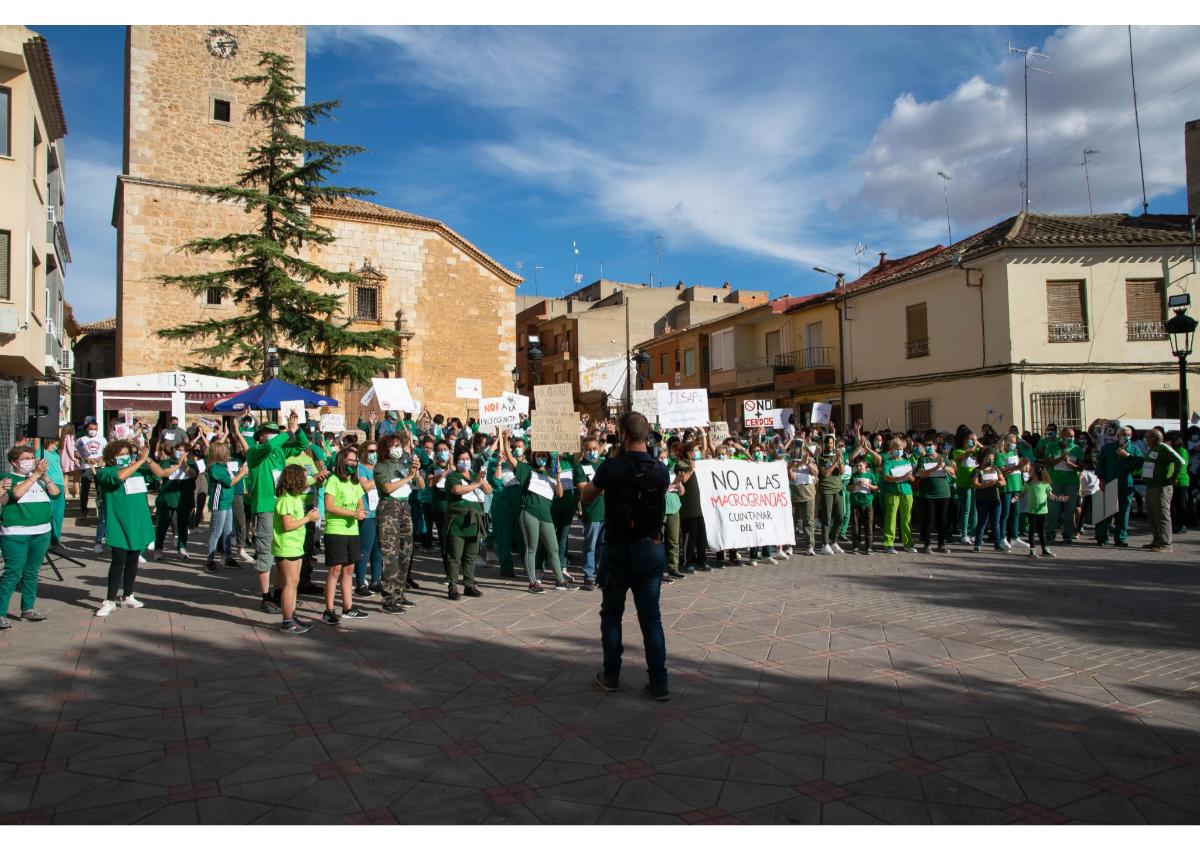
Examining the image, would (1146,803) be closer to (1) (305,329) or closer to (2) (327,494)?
(2) (327,494)

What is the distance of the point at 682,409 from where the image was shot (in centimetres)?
1445

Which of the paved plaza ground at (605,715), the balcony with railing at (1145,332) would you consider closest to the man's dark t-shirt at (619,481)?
the paved plaza ground at (605,715)

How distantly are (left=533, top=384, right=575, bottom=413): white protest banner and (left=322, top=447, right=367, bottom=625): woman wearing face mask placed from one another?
8.57ft

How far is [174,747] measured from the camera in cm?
447

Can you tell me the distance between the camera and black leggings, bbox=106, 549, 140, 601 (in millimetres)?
7953

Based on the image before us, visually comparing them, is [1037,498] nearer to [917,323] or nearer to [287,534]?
[287,534]

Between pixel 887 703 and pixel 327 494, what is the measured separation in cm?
500

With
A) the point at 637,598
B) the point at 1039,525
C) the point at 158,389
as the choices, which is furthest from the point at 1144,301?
the point at 158,389

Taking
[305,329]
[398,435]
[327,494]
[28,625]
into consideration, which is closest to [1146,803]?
[327,494]

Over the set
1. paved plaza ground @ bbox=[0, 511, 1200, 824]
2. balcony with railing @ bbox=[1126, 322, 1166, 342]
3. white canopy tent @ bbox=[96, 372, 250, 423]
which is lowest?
paved plaza ground @ bbox=[0, 511, 1200, 824]

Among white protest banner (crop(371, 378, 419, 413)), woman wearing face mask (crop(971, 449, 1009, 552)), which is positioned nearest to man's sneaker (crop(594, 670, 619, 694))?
woman wearing face mask (crop(971, 449, 1009, 552))

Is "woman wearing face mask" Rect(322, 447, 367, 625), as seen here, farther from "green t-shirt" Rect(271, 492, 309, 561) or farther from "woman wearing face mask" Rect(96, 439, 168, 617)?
"woman wearing face mask" Rect(96, 439, 168, 617)

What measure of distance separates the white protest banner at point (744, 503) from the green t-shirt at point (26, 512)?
23.3 feet

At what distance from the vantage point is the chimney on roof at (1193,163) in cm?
2675
